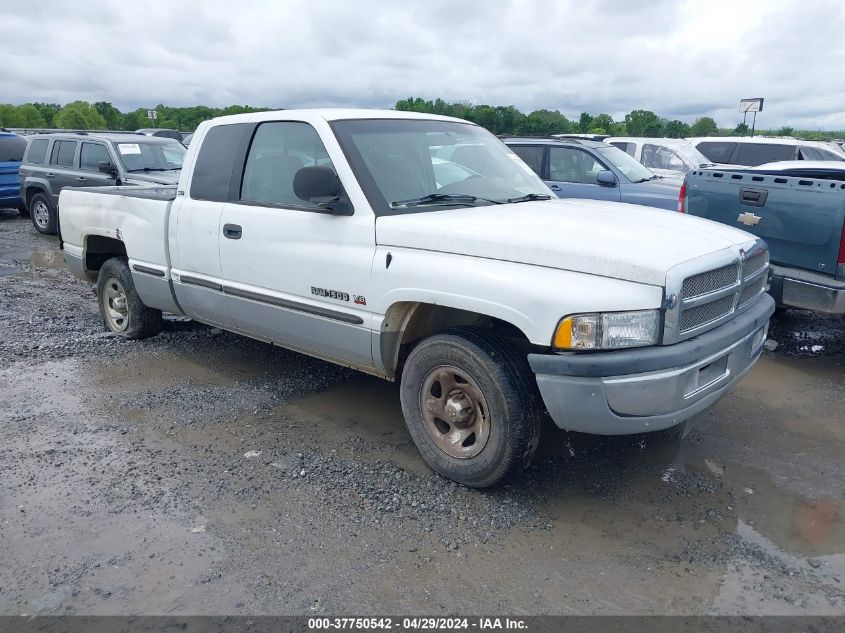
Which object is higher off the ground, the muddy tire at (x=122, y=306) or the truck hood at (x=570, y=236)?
the truck hood at (x=570, y=236)

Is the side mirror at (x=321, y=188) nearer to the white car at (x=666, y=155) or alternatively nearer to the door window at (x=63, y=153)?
the white car at (x=666, y=155)

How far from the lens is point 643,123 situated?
108ft

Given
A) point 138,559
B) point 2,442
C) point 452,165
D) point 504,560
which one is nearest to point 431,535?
point 504,560

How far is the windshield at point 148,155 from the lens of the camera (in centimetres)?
1081

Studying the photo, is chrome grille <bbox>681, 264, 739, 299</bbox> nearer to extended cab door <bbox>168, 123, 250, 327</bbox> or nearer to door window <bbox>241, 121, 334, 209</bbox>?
door window <bbox>241, 121, 334, 209</bbox>

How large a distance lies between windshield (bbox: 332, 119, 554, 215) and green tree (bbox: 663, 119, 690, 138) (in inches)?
1073

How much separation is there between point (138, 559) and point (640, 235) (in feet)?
9.29

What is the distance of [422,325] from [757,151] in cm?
1082

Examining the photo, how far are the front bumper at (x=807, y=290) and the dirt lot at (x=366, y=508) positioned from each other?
Result: 2.06 feet

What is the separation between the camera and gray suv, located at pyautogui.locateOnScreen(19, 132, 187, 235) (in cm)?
1070

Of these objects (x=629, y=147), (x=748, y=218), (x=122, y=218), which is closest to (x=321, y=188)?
(x=122, y=218)

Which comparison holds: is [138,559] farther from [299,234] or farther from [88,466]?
[299,234]

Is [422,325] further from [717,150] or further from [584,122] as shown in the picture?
[584,122]

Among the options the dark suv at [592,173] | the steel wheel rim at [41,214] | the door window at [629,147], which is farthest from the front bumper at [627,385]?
the steel wheel rim at [41,214]
